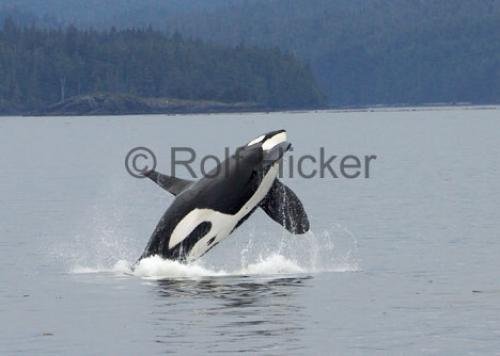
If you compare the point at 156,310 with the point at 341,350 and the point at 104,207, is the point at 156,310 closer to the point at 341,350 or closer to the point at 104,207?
the point at 341,350

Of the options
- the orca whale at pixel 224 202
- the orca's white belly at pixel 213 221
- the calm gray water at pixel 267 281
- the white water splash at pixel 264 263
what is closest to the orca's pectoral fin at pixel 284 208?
the orca whale at pixel 224 202

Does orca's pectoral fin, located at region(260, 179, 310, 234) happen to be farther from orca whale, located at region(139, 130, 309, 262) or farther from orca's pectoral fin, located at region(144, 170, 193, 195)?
orca's pectoral fin, located at region(144, 170, 193, 195)

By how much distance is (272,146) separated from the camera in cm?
3177

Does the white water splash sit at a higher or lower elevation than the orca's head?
lower

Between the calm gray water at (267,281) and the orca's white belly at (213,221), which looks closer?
the calm gray water at (267,281)

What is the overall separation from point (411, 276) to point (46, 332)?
10.3 m

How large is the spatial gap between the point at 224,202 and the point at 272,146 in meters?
1.70

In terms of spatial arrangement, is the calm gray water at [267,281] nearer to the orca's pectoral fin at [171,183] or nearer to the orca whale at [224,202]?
the orca whale at [224,202]

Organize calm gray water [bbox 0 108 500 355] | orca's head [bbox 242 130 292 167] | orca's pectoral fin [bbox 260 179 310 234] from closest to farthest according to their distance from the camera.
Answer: calm gray water [bbox 0 108 500 355] < orca's head [bbox 242 130 292 167] < orca's pectoral fin [bbox 260 179 310 234]

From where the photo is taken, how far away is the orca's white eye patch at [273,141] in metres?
31.8

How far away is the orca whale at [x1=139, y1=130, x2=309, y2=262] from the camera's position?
3091 centimetres

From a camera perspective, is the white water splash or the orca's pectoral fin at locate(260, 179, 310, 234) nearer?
the white water splash

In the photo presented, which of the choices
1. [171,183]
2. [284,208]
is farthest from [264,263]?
[171,183]

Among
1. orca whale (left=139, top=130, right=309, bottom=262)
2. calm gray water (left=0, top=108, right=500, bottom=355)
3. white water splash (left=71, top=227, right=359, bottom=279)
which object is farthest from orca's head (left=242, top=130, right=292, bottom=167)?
white water splash (left=71, top=227, right=359, bottom=279)
